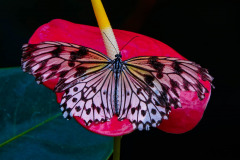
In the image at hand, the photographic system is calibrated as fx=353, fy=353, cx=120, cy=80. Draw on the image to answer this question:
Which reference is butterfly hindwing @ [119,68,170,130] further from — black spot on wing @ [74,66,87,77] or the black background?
the black background

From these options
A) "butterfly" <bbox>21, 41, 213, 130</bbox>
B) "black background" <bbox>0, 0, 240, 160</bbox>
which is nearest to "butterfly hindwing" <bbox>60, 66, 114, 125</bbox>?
"butterfly" <bbox>21, 41, 213, 130</bbox>

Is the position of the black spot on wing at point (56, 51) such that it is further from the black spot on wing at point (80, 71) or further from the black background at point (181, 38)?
the black background at point (181, 38)

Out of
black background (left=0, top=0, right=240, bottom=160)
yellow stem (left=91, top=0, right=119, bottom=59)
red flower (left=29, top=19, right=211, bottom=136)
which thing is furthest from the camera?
black background (left=0, top=0, right=240, bottom=160)

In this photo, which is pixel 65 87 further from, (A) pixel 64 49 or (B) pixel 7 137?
(B) pixel 7 137

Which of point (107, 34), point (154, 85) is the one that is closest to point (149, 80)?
point (154, 85)

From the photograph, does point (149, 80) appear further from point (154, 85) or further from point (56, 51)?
point (56, 51)

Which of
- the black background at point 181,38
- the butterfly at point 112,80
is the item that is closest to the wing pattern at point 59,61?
the butterfly at point 112,80

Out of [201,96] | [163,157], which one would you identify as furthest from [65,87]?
[163,157]
